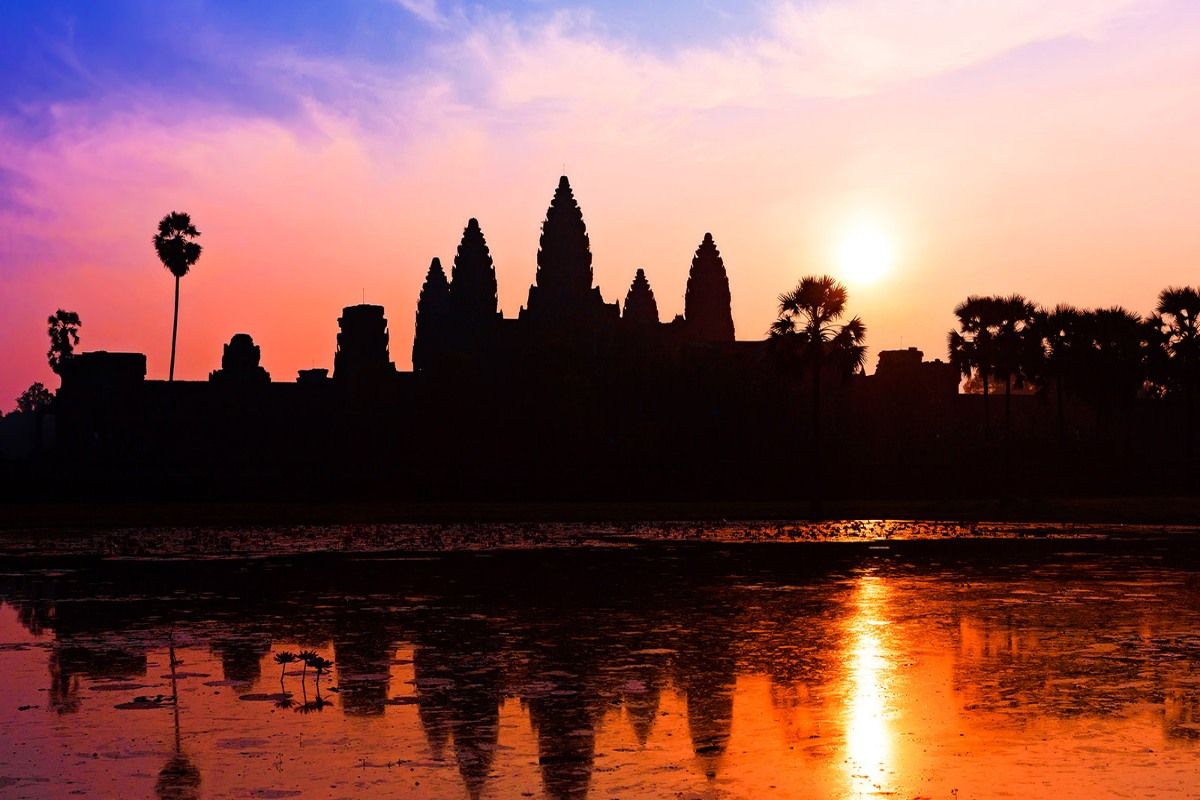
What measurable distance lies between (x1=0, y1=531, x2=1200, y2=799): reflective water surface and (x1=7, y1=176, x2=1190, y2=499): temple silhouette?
105 feet

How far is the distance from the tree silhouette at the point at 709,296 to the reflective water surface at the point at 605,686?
424ft

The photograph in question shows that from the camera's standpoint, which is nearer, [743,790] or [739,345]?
[743,790]

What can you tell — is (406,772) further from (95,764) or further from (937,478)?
(937,478)

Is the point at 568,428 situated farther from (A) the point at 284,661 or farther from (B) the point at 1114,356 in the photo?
(A) the point at 284,661

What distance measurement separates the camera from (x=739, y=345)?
350 ft

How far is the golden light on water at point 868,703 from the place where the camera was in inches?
400

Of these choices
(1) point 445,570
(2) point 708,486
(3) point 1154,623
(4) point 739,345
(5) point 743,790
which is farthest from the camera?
(4) point 739,345

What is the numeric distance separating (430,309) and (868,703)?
506ft

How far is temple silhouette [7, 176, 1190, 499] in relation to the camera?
60.9m

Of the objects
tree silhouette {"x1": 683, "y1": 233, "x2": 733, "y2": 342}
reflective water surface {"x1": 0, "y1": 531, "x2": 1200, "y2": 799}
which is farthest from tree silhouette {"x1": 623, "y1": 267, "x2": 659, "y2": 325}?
reflective water surface {"x1": 0, "y1": 531, "x2": 1200, "y2": 799}

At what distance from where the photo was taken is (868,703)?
12.9 m

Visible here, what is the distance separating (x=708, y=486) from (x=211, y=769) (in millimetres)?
51157

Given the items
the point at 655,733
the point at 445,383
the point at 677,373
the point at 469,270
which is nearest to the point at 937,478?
the point at 677,373

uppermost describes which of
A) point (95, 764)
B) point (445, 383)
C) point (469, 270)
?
point (469, 270)
